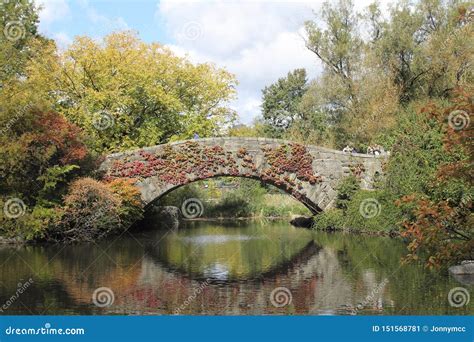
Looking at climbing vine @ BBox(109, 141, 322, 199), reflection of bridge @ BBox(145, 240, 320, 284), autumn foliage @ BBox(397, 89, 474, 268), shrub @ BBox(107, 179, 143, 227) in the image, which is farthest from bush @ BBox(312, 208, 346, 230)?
autumn foliage @ BBox(397, 89, 474, 268)

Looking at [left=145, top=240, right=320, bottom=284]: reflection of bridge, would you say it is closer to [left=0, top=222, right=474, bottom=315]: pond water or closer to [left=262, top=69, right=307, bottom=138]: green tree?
[left=0, top=222, right=474, bottom=315]: pond water

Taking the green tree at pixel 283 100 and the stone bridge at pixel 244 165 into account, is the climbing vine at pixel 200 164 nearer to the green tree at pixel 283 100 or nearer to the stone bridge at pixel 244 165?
the stone bridge at pixel 244 165

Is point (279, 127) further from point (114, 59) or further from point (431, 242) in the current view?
point (431, 242)

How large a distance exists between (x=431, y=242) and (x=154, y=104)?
21537 millimetres

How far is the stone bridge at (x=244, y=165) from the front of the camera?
22.0m

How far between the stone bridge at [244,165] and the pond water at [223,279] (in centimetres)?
351

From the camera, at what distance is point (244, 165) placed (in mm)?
22219

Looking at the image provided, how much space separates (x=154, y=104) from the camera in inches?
1064

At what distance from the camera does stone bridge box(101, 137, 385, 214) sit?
22.0 metres

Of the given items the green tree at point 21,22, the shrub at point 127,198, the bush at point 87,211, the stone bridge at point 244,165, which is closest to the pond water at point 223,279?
the bush at point 87,211

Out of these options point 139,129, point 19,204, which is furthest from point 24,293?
point 139,129

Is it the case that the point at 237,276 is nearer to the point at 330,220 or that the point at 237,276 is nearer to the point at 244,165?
the point at 244,165

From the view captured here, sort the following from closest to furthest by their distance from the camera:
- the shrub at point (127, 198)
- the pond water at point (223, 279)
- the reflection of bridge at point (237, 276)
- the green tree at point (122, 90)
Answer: the pond water at point (223, 279) < the reflection of bridge at point (237, 276) < the shrub at point (127, 198) < the green tree at point (122, 90)

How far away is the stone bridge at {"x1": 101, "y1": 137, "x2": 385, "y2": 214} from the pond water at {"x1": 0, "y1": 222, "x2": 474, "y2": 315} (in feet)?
11.5
